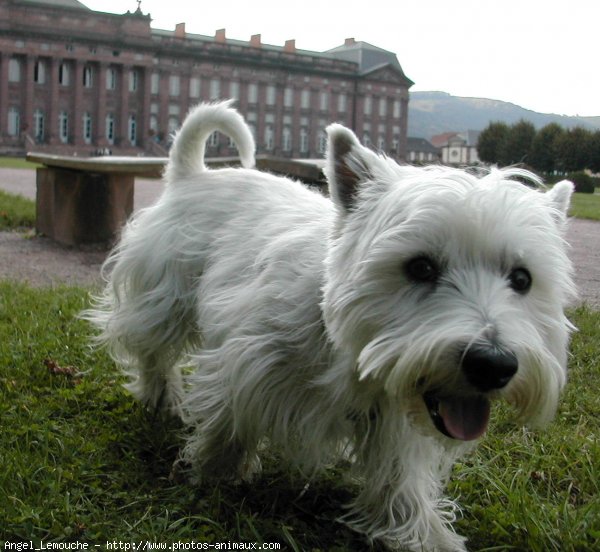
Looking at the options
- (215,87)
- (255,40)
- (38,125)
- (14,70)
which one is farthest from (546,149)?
(255,40)

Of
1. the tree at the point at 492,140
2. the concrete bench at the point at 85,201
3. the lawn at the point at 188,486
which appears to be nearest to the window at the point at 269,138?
the tree at the point at 492,140

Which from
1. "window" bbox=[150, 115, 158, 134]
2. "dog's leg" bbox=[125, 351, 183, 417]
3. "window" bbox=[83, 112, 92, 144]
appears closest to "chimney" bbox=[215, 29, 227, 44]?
"window" bbox=[150, 115, 158, 134]

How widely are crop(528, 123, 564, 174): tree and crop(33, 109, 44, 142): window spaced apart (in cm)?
4557

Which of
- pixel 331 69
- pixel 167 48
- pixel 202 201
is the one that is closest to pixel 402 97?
pixel 331 69

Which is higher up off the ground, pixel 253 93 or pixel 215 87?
pixel 215 87

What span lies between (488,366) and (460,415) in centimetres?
27

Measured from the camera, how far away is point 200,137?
408 cm

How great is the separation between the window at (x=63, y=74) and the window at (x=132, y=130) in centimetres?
669

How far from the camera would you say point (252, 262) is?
121 inches

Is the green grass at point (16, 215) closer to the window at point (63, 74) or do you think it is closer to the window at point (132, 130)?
the window at point (63, 74)

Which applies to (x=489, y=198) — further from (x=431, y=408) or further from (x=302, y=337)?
(x=302, y=337)

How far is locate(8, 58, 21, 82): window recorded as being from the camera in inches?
2857

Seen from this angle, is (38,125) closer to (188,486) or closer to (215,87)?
(215,87)

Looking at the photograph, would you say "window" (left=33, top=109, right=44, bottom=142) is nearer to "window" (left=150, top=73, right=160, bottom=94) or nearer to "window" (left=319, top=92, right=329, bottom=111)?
"window" (left=150, top=73, right=160, bottom=94)
